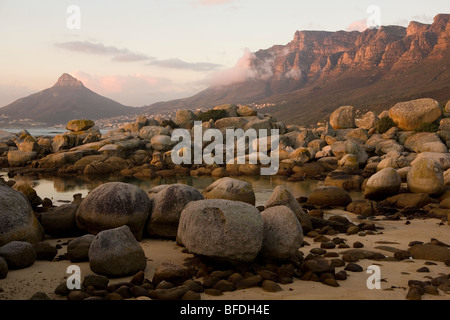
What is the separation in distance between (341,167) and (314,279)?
27.5 m

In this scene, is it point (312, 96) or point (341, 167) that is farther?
point (312, 96)

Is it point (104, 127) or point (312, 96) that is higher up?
point (312, 96)

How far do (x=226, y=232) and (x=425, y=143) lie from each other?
33.1 meters

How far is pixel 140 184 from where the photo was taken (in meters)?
31.2

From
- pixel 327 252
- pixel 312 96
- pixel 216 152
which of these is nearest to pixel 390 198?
pixel 327 252

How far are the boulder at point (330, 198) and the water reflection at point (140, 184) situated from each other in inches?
139

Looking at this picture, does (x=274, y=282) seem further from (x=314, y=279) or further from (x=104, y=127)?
(x=104, y=127)

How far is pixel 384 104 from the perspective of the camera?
4176 inches

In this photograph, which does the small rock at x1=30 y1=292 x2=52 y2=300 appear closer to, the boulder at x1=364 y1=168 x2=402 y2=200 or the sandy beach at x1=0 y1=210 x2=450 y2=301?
the sandy beach at x1=0 y1=210 x2=450 y2=301

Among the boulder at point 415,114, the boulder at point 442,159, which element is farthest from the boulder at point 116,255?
the boulder at point 415,114

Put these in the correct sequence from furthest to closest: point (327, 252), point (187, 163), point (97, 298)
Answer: point (187, 163)
point (327, 252)
point (97, 298)

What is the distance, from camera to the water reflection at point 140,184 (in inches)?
1052

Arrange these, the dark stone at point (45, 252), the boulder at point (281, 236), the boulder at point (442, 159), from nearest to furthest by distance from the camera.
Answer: the boulder at point (281, 236) → the dark stone at point (45, 252) → the boulder at point (442, 159)

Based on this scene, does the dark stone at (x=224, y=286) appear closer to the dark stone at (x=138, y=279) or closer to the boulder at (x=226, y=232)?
the boulder at (x=226, y=232)
